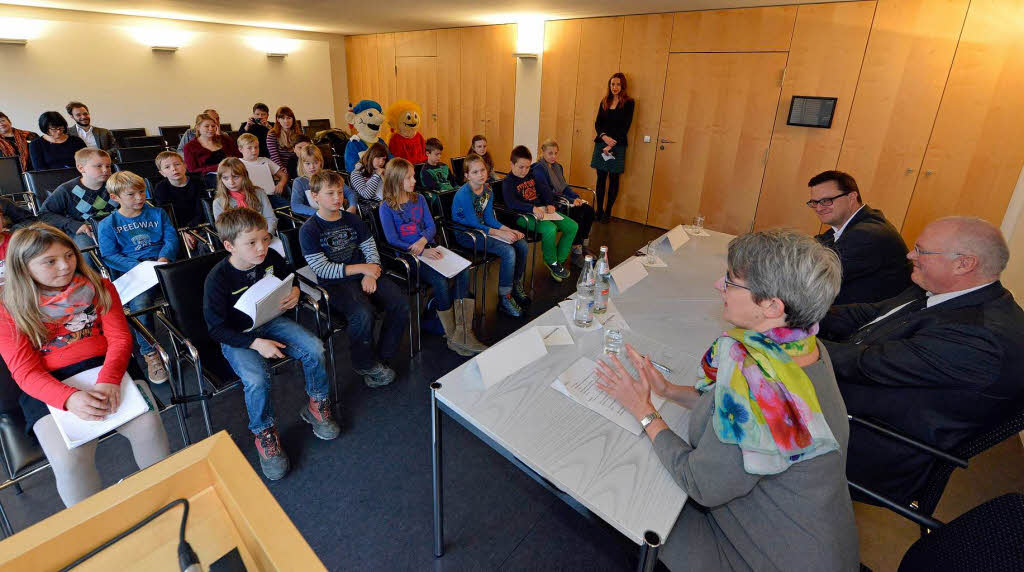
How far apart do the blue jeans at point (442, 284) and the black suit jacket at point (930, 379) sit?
6.93ft

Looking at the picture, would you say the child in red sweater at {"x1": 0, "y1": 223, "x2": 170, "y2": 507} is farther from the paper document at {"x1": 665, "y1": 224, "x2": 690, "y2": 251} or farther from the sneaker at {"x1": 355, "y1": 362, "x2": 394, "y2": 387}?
the paper document at {"x1": 665, "y1": 224, "x2": 690, "y2": 251}

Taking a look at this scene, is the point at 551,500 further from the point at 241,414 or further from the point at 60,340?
the point at 60,340

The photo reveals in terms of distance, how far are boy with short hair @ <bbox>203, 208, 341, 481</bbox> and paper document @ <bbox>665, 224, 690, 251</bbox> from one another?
7.61 ft

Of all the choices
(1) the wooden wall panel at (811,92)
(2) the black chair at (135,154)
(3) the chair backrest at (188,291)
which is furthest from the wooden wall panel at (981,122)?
(2) the black chair at (135,154)

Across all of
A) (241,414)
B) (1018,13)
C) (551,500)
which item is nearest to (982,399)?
(551,500)

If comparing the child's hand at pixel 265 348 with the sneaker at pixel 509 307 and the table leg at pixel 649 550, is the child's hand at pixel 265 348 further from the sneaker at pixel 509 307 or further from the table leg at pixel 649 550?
the sneaker at pixel 509 307

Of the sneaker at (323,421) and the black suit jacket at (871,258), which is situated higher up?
the black suit jacket at (871,258)

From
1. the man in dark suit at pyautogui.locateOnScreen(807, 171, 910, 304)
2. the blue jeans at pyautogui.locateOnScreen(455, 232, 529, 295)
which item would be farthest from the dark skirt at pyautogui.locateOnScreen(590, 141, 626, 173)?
the man in dark suit at pyautogui.locateOnScreen(807, 171, 910, 304)

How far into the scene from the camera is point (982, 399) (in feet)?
5.10

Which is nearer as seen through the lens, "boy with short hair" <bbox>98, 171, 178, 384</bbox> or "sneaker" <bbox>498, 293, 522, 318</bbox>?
"boy with short hair" <bbox>98, 171, 178, 384</bbox>

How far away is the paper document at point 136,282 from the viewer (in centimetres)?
250

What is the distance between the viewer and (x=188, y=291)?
7.23ft

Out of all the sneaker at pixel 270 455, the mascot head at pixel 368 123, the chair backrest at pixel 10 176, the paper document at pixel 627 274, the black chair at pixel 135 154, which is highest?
the mascot head at pixel 368 123

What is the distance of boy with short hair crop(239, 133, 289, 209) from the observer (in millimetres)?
4363
